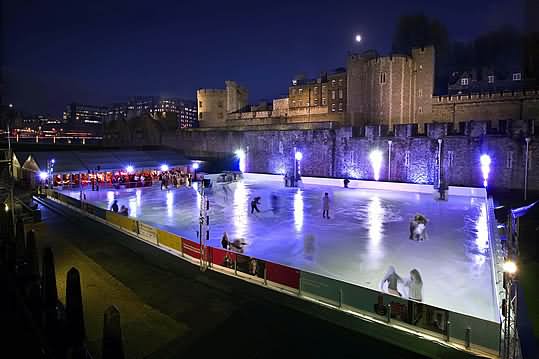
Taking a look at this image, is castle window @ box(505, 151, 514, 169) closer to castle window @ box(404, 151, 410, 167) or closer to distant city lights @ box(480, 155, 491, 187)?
distant city lights @ box(480, 155, 491, 187)

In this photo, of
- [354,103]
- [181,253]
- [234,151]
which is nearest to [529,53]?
[354,103]

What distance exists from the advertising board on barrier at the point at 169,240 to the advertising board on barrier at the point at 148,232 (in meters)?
0.18

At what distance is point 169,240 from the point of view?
837 centimetres

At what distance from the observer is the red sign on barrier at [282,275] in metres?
5.89

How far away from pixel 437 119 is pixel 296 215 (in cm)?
2047

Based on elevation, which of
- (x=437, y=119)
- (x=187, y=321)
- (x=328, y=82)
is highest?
(x=328, y=82)

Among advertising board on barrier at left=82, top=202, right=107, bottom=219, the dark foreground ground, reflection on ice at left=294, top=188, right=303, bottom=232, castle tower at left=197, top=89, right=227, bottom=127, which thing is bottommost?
the dark foreground ground

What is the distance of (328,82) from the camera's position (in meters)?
39.1

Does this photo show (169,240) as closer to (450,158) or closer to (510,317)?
(510,317)

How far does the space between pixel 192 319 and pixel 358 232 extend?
6305 mm

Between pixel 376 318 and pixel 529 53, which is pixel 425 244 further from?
pixel 529 53

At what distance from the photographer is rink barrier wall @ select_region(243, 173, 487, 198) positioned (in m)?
18.1

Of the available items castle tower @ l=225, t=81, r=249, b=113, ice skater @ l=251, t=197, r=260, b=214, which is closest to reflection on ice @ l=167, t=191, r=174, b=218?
ice skater @ l=251, t=197, r=260, b=214

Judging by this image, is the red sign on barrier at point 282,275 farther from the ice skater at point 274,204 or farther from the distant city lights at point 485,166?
the distant city lights at point 485,166
